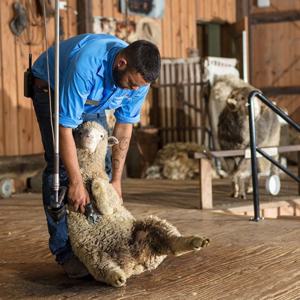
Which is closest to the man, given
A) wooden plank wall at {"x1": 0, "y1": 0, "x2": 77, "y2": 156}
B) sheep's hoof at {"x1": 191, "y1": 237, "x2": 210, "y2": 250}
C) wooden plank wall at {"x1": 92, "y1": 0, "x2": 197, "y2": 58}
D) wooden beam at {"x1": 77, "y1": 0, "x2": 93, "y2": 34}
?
sheep's hoof at {"x1": 191, "y1": 237, "x2": 210, "y2": 250}

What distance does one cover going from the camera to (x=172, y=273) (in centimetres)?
307

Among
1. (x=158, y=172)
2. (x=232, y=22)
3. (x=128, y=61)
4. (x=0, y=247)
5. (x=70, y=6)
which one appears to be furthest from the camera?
(x=232, y=22)

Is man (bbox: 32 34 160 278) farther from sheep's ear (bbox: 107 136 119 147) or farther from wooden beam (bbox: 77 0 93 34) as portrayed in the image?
wooden beam (bbox: 77 0 93 34)

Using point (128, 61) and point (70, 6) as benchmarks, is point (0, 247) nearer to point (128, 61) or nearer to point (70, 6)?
point (128, 61)

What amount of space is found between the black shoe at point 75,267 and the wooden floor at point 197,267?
4cm

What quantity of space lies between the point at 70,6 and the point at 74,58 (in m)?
5.17

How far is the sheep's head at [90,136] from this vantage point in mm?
2975

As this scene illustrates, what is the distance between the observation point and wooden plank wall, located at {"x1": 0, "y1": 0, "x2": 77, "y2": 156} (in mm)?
6941

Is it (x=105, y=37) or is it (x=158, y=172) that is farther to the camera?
(x=158, y=172)

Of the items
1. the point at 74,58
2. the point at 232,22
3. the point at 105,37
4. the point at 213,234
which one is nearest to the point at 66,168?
the point at 74,58


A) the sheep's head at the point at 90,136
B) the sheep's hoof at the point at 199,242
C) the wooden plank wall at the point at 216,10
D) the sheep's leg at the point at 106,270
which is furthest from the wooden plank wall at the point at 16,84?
the sheep's hoof at the point at 199,242

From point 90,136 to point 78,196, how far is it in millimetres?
323

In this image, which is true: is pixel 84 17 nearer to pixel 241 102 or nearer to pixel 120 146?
pixel 241 102

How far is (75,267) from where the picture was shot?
2.97 m
